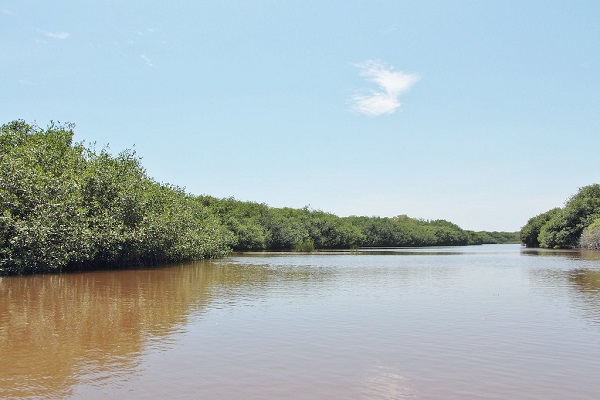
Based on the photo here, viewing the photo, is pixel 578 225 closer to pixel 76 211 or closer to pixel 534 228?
pixel 534 228

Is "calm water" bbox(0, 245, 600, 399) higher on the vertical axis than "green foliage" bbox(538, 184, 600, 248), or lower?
lower

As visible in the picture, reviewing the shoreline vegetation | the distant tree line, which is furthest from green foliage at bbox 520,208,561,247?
the shoreline vegetation

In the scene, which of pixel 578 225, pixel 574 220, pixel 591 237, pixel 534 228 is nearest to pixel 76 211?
pixel 591 237

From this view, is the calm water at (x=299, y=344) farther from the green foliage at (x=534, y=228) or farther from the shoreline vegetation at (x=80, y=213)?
the green foliage at (x=534, y=228)

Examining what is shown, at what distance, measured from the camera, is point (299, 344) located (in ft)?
36.2

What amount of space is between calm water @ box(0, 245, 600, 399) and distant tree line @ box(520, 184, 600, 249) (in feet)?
209

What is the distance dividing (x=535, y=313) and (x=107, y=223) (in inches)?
933

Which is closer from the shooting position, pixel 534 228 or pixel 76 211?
pixel 76 211

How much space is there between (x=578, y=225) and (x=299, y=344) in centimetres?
8407

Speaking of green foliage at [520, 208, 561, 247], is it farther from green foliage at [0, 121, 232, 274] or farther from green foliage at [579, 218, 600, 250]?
green foliage at [0, 121, 232, 274]

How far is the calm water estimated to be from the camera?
792 centimetres

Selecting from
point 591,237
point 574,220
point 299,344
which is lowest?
point 299,344

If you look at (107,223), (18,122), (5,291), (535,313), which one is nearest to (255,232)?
(18,122)

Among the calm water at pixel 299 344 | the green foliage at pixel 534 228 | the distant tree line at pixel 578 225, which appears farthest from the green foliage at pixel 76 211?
the green foliage at pixel 534 228
